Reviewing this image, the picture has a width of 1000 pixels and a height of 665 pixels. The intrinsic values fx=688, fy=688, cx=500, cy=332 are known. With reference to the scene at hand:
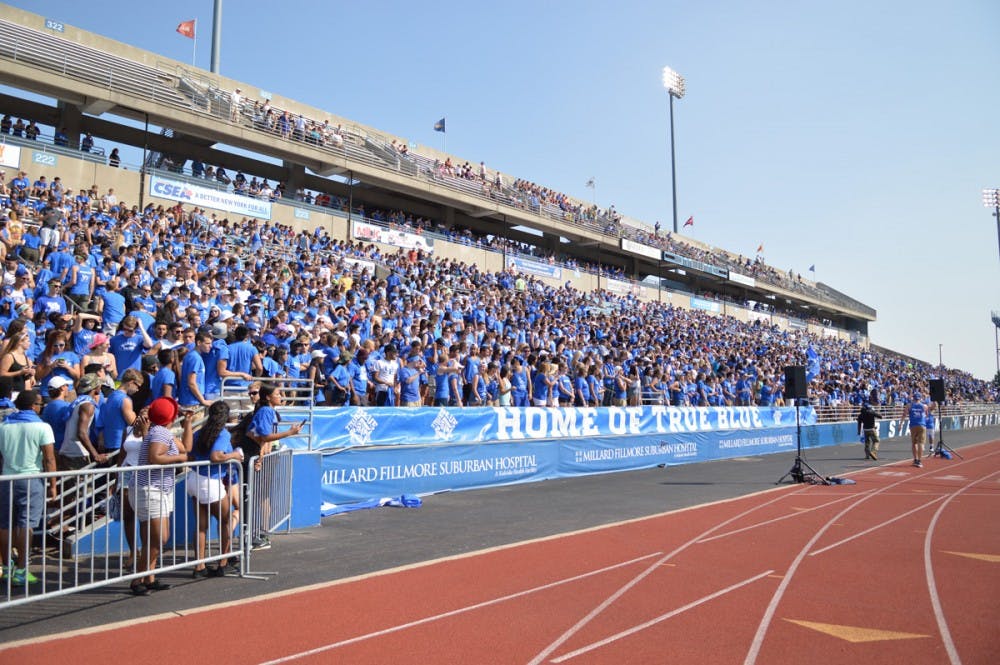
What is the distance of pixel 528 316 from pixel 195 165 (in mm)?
12353

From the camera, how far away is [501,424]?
13914 millimetres

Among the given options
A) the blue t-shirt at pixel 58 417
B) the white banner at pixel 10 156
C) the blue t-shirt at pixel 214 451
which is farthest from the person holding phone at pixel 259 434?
the white banner at pixel 10 156

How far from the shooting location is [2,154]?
1847 centimetres

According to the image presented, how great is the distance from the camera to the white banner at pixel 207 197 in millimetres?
21922

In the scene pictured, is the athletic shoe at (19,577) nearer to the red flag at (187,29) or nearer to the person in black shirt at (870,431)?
the person in black shirt at (870,431)

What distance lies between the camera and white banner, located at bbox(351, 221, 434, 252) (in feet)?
91.2

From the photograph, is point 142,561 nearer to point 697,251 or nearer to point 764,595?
point 764,595

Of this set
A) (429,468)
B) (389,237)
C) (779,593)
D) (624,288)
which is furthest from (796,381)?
(624,288)

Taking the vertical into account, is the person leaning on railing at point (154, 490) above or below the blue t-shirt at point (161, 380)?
below

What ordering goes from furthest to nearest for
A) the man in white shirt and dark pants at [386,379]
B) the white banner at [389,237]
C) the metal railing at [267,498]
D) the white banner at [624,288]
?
the white banner at [624,288]
the white banner at [389,237]
the man in white shirt and dark pants at [386,379]
the metal railing at [267,498]

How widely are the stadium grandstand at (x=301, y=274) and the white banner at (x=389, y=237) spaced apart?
85mm

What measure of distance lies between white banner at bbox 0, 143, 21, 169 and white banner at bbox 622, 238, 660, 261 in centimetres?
3134

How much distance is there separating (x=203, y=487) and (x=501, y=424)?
303 inches

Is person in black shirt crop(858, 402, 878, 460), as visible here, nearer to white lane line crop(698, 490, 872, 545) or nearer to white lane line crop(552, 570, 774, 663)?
white lane line crop(698, 490, 872, 545)
